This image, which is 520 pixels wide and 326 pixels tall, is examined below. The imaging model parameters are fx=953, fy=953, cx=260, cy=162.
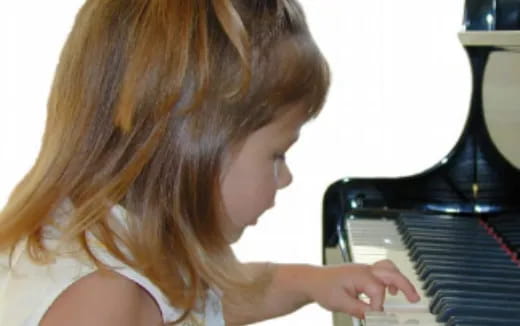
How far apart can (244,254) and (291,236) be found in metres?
0.15

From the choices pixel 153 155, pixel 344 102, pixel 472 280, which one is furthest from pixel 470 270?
pixel 344 102

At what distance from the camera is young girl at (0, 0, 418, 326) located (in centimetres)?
94

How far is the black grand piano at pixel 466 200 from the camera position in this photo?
128 cm

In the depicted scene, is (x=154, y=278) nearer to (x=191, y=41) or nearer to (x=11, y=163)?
(x=191, y=41)

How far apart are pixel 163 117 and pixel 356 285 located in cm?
36

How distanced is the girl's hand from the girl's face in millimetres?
200

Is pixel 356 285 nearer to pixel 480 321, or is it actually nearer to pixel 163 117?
pixel 480 321

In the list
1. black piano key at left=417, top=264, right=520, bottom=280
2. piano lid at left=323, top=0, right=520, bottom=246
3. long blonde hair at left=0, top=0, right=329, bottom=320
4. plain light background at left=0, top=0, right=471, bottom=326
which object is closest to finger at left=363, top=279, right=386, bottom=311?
black piano key at left=417, top=264, right=520, bottom=280

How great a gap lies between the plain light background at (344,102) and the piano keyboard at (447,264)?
50.2 inches

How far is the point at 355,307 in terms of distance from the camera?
115 cm

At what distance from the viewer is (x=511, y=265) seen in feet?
4.03

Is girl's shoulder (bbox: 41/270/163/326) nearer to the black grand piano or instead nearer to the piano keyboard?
the piano keyboard

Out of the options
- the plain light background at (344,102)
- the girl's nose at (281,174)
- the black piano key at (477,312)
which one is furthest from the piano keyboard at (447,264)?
the plain light background at (344,102)

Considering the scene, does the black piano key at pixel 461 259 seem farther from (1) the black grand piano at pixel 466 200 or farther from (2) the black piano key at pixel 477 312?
(2) the black piano key at pixel 477 312
